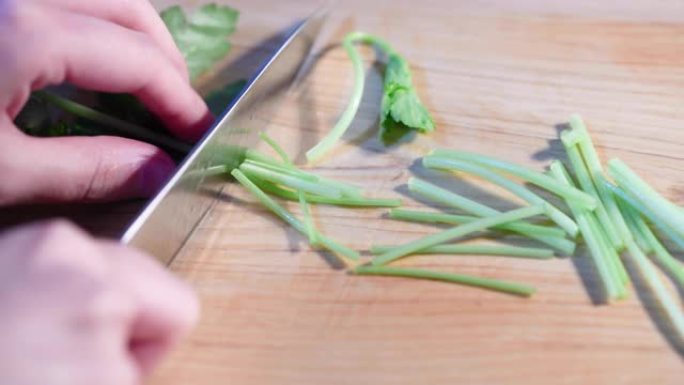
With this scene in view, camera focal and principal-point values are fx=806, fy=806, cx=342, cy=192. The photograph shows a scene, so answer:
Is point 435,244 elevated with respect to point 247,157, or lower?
elevated

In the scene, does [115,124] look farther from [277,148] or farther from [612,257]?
[612,257]

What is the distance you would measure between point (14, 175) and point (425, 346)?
27.2 inches

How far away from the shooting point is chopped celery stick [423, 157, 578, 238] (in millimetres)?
1350

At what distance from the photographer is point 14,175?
4.15 ft

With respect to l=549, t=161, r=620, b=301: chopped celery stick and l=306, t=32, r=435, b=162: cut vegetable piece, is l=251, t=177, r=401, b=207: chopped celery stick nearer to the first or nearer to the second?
l=306, t=32, r=435, b=162: cut vegetable piece

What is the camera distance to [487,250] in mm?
1320

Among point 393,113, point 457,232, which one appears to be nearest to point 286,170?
point 393,113

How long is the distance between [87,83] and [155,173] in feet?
0.63

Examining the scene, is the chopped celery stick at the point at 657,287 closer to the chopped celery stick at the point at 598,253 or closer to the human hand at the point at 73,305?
the chopped celery stick at the point at 598,253

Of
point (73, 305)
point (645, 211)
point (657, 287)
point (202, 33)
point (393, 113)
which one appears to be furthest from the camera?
point (202, 33)

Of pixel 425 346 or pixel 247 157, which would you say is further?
pixel 247 157

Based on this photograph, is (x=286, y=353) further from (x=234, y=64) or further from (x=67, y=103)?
(x=234, y=64)

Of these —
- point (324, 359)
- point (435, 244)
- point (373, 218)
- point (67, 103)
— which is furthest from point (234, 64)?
point (324, 359)

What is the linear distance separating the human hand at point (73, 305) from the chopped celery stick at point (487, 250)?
1.69ft
